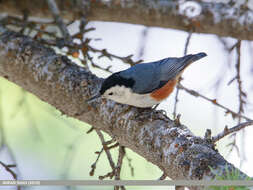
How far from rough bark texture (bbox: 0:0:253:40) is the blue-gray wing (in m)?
0.36

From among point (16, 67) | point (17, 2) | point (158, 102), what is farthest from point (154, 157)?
point (17, 2)

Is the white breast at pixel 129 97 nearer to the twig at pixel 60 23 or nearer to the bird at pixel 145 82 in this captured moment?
the bird at pixel 145 82

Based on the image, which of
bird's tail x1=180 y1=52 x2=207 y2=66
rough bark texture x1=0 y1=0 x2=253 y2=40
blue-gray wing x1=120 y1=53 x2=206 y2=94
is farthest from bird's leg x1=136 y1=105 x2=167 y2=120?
rough bark texture x1=0 y1=0 x2=253 y2=40

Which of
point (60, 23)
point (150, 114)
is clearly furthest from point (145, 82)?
point (60, 23)

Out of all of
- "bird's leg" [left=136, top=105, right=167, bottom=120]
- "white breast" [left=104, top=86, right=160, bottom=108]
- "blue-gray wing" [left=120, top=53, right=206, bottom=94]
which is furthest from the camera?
"blue-gray wing" [left=120, top=53, right=206, bottom=94]

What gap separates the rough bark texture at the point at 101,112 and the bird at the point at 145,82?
0.07 m

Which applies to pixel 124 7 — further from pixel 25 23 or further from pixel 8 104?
pixel 8 104

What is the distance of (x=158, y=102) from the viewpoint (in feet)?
6.89

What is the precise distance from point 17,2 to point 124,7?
818 millimetres

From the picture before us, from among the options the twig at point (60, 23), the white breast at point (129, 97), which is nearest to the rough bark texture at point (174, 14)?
the twig at point (60, 23)

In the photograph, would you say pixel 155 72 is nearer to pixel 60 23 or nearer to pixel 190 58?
pixel 190 58

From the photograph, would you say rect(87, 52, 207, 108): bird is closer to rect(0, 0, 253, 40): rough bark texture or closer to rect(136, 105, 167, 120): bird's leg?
rect(136, 105, 167, 120): bird's leg

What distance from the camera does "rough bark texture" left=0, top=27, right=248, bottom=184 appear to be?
1.40 metres

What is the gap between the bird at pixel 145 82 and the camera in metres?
1.96
